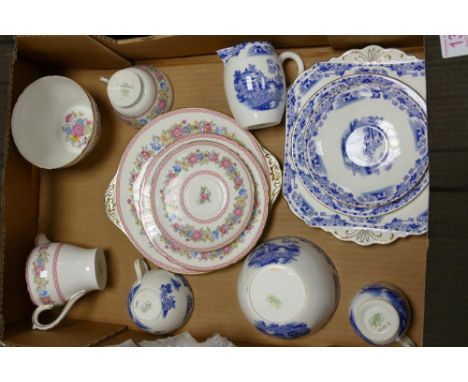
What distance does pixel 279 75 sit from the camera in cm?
92

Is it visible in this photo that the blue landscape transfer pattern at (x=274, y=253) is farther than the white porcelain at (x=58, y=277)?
No

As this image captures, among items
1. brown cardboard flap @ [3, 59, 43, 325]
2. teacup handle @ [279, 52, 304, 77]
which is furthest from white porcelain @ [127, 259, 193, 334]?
teacup handle @ [279, 52, 304, 77]

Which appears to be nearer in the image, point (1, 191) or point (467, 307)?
point (467, 307)

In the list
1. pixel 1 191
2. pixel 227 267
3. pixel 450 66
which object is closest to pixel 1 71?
pixel 1 191

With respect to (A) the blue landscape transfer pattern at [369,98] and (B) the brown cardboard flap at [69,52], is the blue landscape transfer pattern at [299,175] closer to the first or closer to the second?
(A) the blue landscape transfer pattern at [369,98]

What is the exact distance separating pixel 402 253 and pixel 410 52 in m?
0.36

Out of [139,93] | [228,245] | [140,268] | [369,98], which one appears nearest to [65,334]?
[140,268]

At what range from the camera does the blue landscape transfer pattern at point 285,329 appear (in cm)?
89

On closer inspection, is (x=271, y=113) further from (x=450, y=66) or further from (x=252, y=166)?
(x=450, y=66)

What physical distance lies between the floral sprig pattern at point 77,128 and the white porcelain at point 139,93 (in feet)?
0.30

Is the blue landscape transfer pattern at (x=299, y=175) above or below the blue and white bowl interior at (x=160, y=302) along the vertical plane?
above

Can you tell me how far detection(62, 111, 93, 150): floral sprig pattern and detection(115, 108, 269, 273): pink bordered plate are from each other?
11 cm

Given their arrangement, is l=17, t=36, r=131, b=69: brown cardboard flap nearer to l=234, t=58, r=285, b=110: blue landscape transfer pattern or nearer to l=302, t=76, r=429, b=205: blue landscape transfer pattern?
l=234, t=58, r=285, b=110: blue landscape transfer pattern

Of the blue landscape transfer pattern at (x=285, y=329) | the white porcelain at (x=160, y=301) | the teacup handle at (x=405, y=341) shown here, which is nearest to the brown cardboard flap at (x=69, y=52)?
the white porcelain at (x=160, y=301)
